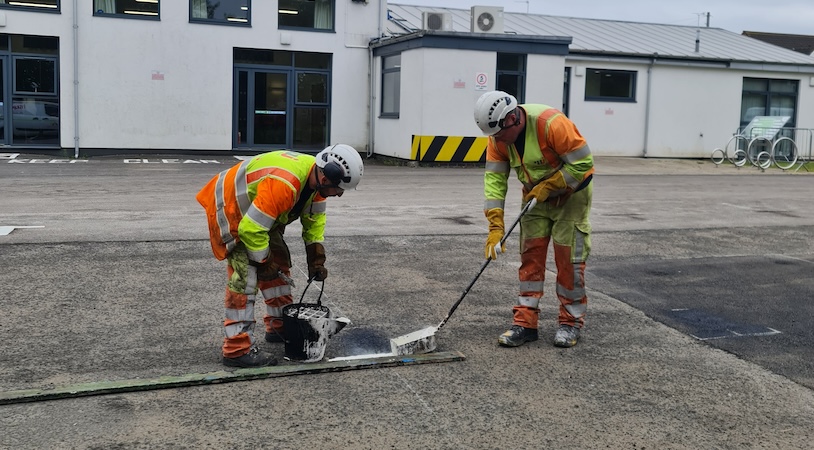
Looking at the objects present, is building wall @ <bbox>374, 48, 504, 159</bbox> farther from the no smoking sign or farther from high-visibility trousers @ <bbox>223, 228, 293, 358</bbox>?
high-visibility trousers @ <bbox>223, 228, 293, 358</bbox>

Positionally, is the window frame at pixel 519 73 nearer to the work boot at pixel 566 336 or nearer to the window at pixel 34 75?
the window at pixel 34 75

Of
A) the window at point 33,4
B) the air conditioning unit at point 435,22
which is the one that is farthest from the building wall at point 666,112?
the window at point 33,4

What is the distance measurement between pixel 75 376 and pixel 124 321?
4.15ft

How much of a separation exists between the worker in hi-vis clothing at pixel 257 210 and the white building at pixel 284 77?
16.0m

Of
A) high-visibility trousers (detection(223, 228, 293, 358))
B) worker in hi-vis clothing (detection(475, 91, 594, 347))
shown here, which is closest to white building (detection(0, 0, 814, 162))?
worker in hi-vis clothing (detection(475, 91, 594, 347))

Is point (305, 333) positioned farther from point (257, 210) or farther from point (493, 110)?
point (493, 110)

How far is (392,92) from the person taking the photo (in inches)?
923

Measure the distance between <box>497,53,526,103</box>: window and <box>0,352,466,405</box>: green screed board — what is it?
1718 centimetres

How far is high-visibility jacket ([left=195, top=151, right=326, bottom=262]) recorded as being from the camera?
495 centimetres

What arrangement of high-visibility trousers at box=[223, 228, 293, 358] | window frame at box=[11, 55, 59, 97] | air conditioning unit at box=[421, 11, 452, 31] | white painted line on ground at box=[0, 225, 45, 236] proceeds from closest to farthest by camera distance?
high-visibility trousers at box=[223, 228, 293, 358] → white painted line on ground at box=[0, 225, 45, 236] → window frame at box=[11, 55, 59, 97] → air conditioning unit at box=[421, 11, 452, 31]

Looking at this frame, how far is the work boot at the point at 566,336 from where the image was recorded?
19.4 feet

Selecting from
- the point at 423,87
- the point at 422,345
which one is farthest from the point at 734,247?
the point at 423,87

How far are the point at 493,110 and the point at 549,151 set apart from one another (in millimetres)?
518

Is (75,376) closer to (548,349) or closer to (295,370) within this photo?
(295,370)
